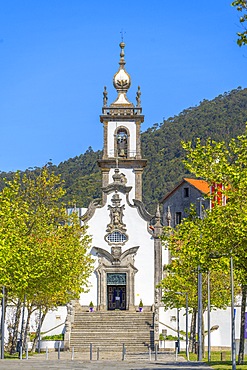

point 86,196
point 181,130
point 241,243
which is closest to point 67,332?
point 241,243

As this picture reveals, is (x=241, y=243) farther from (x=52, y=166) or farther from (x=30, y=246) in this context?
(x=52, y=166)

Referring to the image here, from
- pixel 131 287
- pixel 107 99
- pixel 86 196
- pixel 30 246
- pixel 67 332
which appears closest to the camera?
pixel 30 246

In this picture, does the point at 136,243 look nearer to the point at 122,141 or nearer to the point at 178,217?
the point at 122,141

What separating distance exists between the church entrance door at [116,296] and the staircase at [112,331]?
3.51 metres

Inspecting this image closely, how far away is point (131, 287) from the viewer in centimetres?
6706

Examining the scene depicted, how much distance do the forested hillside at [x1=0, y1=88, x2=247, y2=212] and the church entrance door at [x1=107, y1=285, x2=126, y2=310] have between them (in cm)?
→ 5230

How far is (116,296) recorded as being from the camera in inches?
2665

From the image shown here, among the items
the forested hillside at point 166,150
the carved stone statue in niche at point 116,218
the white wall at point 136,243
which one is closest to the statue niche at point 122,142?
the white wall at point 136,243

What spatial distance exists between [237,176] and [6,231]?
1222 cm

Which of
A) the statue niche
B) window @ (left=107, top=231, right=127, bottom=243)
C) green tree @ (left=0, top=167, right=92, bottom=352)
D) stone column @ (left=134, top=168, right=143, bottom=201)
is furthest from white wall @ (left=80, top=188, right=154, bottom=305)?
green tree @ (left=0, top=167, right=92, bottom=352)

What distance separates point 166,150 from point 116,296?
86.6 meters

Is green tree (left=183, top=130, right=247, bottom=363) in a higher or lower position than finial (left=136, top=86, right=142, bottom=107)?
lower

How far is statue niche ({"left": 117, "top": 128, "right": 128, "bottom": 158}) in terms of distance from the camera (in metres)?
70.7

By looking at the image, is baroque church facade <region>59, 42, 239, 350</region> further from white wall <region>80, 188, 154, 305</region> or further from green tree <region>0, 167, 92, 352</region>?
green tree <region>0, 167, 92, 352</region>
